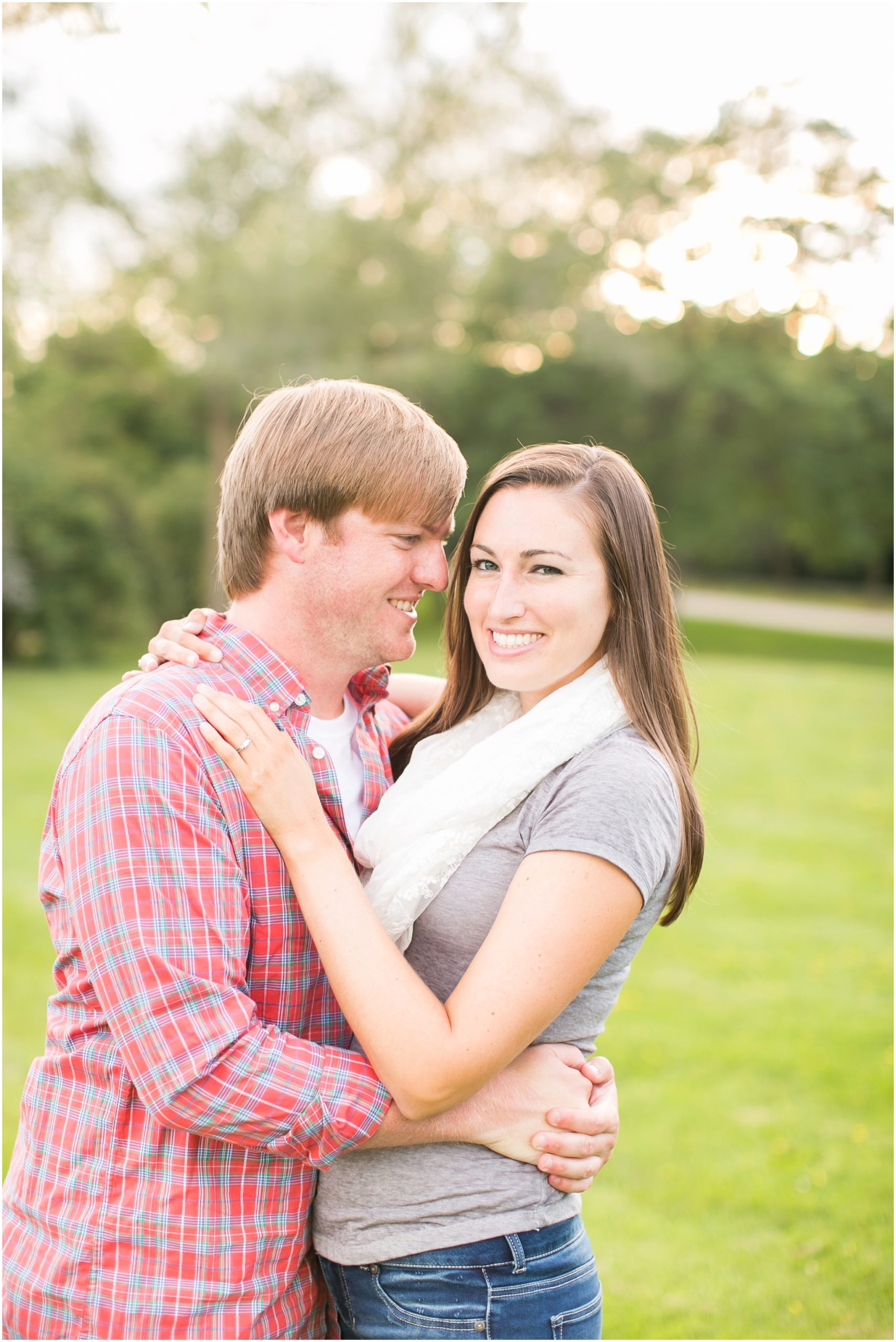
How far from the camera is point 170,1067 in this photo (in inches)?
70.1

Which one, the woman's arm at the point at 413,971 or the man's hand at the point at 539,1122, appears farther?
the man's hand at the point at 539,1122

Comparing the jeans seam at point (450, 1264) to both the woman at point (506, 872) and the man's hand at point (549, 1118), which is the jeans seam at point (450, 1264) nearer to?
the woman at point (506, 872)

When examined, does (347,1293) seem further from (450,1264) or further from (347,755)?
(347,755)

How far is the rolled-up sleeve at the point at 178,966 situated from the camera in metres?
1.79

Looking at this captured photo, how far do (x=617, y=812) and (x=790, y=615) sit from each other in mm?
32804

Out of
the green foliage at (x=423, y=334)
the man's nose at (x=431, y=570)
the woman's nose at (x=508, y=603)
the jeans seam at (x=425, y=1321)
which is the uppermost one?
the green foliage at (x=423, y=334)

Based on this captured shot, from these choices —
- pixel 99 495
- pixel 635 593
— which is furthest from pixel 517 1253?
pixel 99 495

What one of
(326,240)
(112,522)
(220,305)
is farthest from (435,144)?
(112,522)

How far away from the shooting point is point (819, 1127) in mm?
5672

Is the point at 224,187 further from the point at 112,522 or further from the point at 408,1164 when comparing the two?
the point at 408,1164

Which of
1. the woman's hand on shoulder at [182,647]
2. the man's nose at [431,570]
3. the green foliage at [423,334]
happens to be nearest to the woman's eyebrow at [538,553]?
the man's nose at [431,570]

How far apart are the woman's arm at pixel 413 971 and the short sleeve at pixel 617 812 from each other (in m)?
0.03

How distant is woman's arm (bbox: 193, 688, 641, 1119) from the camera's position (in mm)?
1848

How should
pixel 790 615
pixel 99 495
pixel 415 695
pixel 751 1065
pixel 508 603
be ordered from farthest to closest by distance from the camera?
pixel 790 615 < pixel 99 495 < pixel 751 1065 < pixel 415 695 < pixel 508 603
